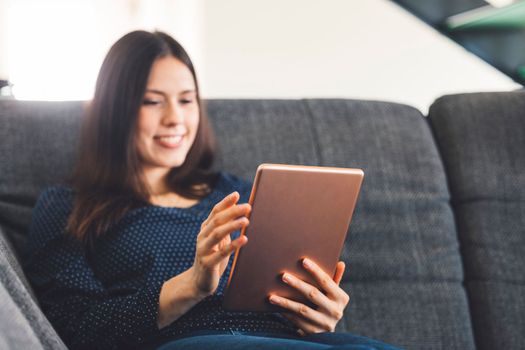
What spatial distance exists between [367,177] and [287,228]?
62cm

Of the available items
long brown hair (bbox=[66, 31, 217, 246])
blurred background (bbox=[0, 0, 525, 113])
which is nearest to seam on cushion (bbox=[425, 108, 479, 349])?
long brown hair (bbox=[66, 31, 217, 246])

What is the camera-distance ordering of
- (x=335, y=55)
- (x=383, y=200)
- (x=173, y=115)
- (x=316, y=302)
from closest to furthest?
1. (x=316, y=302)
2. (x=173, y=115)
3. (x=383, y=200)
4. (x=335, y=55)

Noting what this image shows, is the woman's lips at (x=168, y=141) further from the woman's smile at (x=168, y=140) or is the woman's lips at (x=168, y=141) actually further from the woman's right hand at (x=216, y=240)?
the woman's right hand at (x=216, y=240)

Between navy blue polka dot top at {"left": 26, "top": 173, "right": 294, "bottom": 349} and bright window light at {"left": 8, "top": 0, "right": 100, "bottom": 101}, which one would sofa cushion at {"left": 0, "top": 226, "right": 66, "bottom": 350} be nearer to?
navy blue polka dot top at {"left": 26, "top": 173, "right": 294, "bottom": 349}

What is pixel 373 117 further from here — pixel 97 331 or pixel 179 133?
pixel 97 331

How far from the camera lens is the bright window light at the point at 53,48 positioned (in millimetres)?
3328

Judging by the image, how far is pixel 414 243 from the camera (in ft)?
5.32

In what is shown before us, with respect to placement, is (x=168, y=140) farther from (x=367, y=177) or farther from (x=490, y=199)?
(x=490, y=199)

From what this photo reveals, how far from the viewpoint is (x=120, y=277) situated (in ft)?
4.36

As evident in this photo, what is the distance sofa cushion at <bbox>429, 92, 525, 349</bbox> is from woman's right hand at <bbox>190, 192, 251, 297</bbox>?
Answer: 30.3 inches

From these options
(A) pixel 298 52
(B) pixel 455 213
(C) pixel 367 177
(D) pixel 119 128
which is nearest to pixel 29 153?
(D) pixel 119 128

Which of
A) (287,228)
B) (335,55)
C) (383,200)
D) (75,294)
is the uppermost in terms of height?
(335,55)

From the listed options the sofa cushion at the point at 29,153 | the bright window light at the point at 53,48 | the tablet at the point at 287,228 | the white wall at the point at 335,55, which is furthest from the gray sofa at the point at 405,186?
the bright window light at the point at 53,48

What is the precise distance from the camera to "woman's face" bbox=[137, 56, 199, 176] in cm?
150
